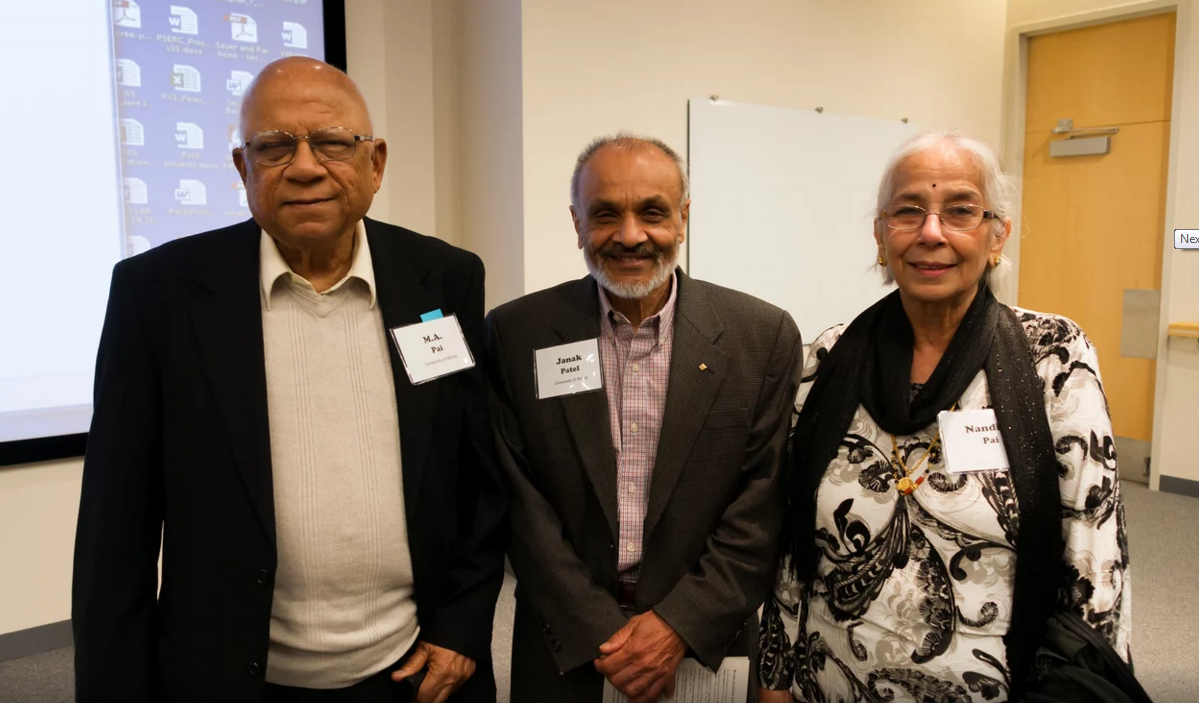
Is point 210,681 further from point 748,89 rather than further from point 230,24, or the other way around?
point 748,89

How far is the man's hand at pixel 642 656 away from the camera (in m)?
1.61

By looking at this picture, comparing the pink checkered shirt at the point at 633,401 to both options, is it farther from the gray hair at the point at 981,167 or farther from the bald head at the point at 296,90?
the bald head at the point at 296,90

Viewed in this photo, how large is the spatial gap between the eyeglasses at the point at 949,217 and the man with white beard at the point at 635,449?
0.35 metres

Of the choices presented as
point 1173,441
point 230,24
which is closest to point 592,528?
point 230,24

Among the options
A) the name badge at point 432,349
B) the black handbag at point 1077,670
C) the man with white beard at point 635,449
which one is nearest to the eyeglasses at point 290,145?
the name badge at point 432,349

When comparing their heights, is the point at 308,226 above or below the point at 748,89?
below

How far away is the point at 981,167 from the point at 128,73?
2.97 m

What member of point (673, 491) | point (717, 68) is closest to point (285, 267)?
point (673, 491)

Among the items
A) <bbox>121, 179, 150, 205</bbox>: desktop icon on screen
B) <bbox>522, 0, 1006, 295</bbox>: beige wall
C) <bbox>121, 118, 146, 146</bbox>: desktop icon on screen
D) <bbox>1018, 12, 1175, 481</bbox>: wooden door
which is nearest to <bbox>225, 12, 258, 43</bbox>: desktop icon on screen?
<bbox>121, 118, 146, 146</bbox>: desktop icon on screen

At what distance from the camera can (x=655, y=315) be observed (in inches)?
70.6

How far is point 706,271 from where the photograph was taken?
14.5 ft

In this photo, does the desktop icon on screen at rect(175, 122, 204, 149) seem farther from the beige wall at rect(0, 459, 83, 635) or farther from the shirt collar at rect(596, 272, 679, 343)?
the shirt collar at rect(596, 272, 679, 343)

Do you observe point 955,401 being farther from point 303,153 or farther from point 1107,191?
point 1107,191

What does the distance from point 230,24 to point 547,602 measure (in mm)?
2730
